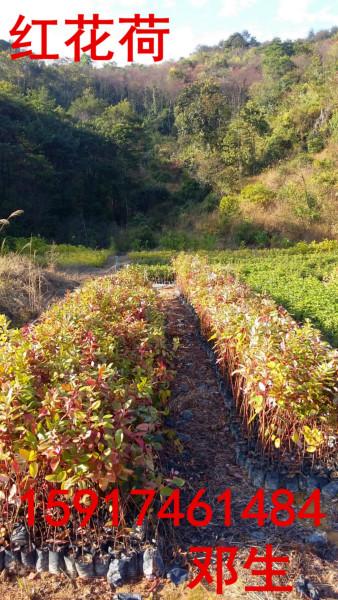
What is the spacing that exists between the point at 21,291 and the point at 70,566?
20.4 feet

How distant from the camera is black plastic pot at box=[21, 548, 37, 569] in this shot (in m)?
2.25

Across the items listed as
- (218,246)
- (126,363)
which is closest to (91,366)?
(126,363)

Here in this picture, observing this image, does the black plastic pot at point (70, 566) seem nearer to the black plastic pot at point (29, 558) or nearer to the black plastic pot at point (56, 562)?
the black plastic pot at point (56, 562)

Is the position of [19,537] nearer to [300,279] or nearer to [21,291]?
[21,291]

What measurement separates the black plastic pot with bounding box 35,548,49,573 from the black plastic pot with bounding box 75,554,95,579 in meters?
0.16

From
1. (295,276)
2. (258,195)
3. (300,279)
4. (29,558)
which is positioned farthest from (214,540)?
(258,195)

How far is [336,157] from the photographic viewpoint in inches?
816

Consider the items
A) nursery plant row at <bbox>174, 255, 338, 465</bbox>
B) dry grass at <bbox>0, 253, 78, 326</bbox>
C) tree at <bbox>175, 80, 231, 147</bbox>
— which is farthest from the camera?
tree at <bbox>175, 80, 231, 147</bbox>

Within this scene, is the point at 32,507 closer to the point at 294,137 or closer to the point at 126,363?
the point at 126,363

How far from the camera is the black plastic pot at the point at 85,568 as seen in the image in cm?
218

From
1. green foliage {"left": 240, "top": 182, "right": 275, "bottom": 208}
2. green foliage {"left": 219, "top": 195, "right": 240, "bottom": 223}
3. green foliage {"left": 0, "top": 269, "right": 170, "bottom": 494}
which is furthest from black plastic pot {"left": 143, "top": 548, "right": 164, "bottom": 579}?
green foliage {"left": 240, "top": 182, "right": 275, "bottom": 208}

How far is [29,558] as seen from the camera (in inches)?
88.8

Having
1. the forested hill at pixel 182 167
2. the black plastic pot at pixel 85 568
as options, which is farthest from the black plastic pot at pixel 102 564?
the forested hill at pixel 182 167

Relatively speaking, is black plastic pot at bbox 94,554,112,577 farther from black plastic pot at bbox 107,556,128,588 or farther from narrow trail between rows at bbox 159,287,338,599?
narrow trail between rows at bbox 159,287,338,599
